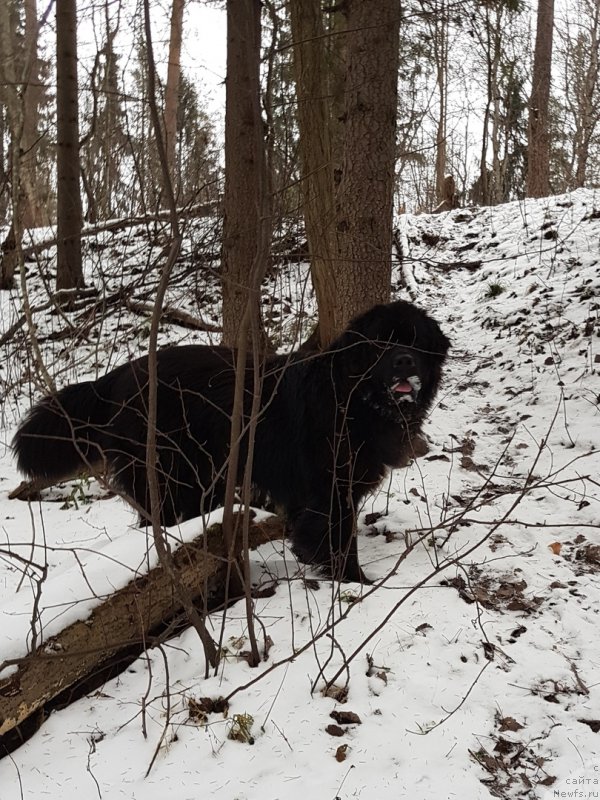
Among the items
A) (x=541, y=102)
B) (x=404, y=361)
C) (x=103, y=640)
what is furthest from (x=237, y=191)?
(x=541, y=102)

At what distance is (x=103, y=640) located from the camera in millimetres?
2893

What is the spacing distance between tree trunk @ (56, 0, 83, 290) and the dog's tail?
19.4ft

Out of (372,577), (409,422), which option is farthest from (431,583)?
(409,422)

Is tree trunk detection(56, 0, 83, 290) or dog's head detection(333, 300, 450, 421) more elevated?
tree trunk detection(56, 0, 83, 290)

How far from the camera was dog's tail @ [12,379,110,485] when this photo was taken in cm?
400

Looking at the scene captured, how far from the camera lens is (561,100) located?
2020cm

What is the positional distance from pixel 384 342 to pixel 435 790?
236 centimetres

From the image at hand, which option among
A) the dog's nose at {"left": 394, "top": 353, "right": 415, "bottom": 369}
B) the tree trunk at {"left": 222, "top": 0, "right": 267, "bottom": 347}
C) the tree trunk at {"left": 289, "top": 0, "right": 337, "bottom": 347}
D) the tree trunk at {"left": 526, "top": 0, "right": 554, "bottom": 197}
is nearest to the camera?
the dog's nose at {"left": 394, "top": 353, "right": 415, "bottom": 369}

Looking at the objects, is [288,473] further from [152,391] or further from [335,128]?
[335,128]

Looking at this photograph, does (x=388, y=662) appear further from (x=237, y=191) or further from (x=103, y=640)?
(x=237, y=191)

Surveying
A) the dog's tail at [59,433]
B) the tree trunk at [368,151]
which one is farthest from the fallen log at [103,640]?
the tree trunk at [368,151]

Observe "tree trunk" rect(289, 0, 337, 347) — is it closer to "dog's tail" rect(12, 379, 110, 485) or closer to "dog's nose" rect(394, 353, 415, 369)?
"dog's nose" rect(394, 353, 415, 369)

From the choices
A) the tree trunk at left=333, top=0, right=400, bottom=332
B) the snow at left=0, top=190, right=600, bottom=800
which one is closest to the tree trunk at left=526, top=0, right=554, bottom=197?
the tree trunk at left=333, top=0, right=400, bottom=332

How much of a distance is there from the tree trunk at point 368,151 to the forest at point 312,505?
0.8 inches
